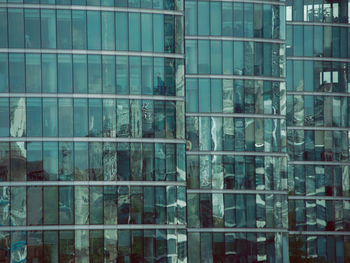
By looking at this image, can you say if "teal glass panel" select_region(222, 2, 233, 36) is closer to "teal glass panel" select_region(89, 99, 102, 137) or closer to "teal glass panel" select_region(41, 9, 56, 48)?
"teal glass panel" select_region(89, 99, 102, 137)

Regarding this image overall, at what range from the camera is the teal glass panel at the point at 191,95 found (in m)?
75.9

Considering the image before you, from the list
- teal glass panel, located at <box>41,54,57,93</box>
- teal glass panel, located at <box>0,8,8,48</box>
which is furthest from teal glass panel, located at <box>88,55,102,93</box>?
teal glass panel, located at <box>0,8,8,48</box>

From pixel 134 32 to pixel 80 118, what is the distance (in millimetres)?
7390

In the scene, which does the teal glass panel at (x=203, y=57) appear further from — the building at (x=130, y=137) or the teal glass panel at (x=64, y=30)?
the teal glass panel at (x=64, y=30)

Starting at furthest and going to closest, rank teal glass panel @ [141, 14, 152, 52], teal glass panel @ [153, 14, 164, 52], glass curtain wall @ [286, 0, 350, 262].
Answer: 1. glass curtain wall @ [286, 0, 350, 262]
2. teal glass panel @ [153, 14, 164, 52]
3. teal glass panel @ [141, 14, 152, 52]

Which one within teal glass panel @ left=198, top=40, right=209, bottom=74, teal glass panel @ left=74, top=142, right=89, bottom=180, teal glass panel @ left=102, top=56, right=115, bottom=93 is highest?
teal glass panel @ left=198, top=40, right=209, bottom=74

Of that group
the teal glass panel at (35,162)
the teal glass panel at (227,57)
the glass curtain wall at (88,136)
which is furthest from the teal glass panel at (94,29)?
the teal glass panel at (227,57)

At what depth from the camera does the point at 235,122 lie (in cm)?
7556

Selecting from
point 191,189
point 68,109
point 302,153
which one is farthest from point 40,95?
point 302,153

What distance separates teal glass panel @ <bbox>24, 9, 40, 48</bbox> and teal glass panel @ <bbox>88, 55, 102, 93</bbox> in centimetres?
395

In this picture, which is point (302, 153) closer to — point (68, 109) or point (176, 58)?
point (176, 58)

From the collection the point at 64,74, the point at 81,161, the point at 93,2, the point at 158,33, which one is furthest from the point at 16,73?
the point at 158,33

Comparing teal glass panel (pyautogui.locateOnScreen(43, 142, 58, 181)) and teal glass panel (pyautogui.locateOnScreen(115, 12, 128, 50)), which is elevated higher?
teal glass panel (pyautogui.locateOnScreen(115, 12, 128, 50))

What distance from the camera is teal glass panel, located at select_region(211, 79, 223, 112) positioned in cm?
7575
